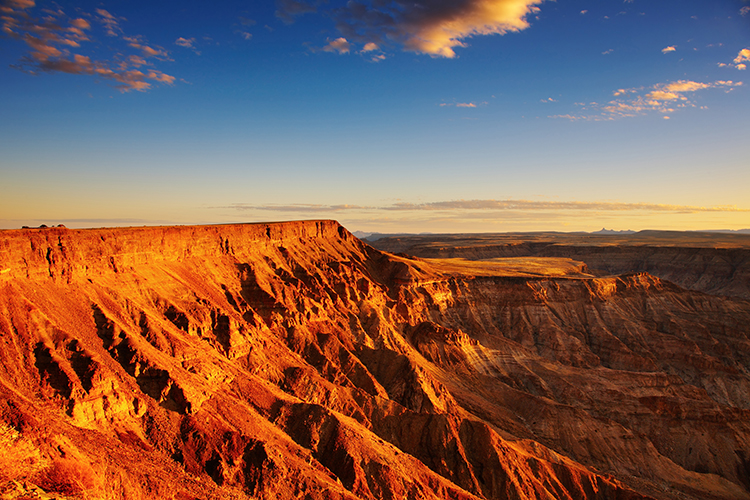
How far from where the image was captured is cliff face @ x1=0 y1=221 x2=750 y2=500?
1046 inches

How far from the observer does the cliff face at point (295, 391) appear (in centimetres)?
2656

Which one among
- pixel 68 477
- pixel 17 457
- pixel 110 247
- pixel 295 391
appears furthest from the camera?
pixel 295 391

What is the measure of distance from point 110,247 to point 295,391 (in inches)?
779

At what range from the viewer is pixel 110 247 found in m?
40.0

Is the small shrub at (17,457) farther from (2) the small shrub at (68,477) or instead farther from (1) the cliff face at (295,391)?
(2) the small shrub at (68,477)

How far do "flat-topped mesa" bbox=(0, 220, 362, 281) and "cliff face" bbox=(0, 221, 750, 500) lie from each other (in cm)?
16

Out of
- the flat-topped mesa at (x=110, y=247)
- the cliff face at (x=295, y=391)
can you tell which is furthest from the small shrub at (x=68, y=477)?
the flat-topped mesa at (x=110, y=247)

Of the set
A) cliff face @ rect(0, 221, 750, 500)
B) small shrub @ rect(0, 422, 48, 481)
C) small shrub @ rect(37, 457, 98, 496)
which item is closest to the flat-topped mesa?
cliff face @ rect(0, 221, 750, 500)

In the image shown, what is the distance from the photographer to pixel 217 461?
28.3 m

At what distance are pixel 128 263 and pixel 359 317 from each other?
34.1 meters

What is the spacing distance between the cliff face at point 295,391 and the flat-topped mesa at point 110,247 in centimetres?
16

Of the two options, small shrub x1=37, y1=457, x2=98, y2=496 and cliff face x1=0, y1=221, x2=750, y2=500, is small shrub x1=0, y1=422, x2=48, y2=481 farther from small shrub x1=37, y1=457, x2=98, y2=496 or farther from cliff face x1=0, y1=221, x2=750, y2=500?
small shrub x1=37, y1=457, x2=98, y2=496

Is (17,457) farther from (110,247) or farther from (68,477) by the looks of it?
(110,247)

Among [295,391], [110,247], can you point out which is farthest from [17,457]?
[295,391]
